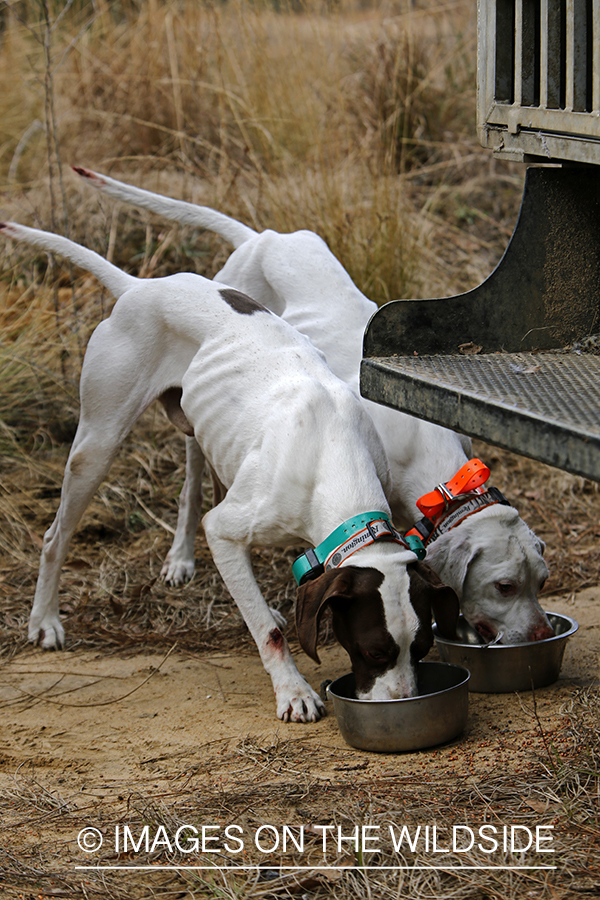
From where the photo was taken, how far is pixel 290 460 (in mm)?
3207

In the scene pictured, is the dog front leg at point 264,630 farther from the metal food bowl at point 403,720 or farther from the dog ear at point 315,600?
the dog ear at point 315,600

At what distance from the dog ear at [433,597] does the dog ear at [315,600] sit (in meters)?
0.20

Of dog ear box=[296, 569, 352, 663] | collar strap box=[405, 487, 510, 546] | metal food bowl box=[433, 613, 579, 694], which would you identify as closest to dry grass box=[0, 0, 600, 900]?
metal food bowl box=[433, 613, 579, 694]

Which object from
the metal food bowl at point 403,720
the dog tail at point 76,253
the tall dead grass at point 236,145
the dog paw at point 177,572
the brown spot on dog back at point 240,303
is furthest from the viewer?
the tall dead grass at point 236,145

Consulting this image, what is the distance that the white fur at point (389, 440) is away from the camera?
318 cm

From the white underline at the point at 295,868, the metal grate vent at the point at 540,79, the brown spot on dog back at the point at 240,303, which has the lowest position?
the white underline at the point at 295,868

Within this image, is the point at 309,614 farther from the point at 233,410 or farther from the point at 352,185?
the point at 352,185

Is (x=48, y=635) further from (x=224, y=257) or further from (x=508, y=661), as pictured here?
(x=224, y=257)

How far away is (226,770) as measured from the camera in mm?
2783

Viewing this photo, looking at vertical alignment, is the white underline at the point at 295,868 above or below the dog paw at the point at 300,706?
above

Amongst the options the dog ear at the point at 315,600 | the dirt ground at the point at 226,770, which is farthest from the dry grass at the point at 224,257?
the dog ear at the point at 315,600

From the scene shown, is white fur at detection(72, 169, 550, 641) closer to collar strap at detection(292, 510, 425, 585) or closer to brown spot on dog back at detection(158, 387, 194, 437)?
collar strap at detection(292, 510, 425, 585)

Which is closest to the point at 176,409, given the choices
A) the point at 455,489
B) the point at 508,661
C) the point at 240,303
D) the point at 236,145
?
the point at 240,303

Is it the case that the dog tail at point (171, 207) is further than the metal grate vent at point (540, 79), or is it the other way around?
the dog tail at point (171, 207)
